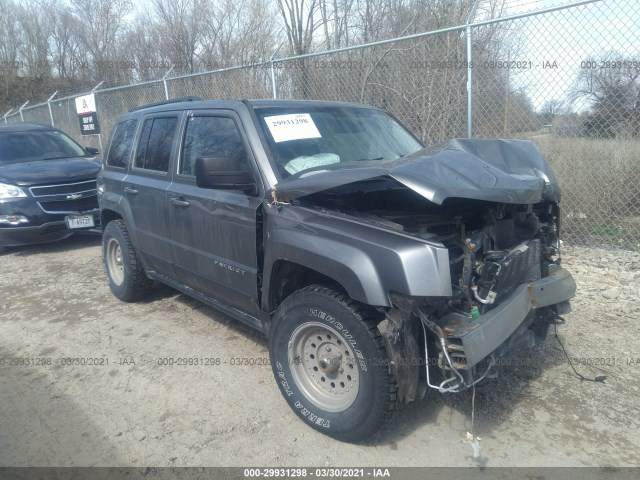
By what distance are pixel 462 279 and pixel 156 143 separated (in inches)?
115

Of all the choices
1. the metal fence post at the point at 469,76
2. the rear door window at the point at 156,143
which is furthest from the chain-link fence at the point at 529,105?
the rear door window at the point at 156,143

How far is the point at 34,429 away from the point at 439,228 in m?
2.76

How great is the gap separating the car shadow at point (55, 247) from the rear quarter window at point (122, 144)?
284 cm

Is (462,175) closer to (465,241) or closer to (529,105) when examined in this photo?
(465,241)

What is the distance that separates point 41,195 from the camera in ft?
22.8

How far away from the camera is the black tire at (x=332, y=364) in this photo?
2.55 m

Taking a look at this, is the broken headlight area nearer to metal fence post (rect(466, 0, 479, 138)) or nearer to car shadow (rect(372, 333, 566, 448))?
car shadow (rect(372, 333, 566, 448))

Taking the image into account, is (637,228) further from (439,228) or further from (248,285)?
(248,285)

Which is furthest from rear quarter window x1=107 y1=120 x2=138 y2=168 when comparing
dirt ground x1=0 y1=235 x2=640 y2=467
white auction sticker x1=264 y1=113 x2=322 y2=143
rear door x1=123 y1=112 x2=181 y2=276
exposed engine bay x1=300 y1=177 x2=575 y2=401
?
exposed engine bay x1=300 y1=177 x2=575 y2=401

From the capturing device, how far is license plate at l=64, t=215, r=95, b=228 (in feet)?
23.1

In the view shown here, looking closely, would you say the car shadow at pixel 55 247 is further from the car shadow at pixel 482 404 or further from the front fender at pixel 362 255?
the car shadow at pixel 482 404

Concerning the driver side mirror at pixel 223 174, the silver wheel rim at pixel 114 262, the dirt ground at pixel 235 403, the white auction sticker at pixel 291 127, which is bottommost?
the dirt ground at pixel 235 403

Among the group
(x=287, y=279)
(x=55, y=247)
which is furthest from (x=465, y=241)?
(x=55, y=247)

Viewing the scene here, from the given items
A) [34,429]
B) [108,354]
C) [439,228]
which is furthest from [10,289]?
[439,228]
